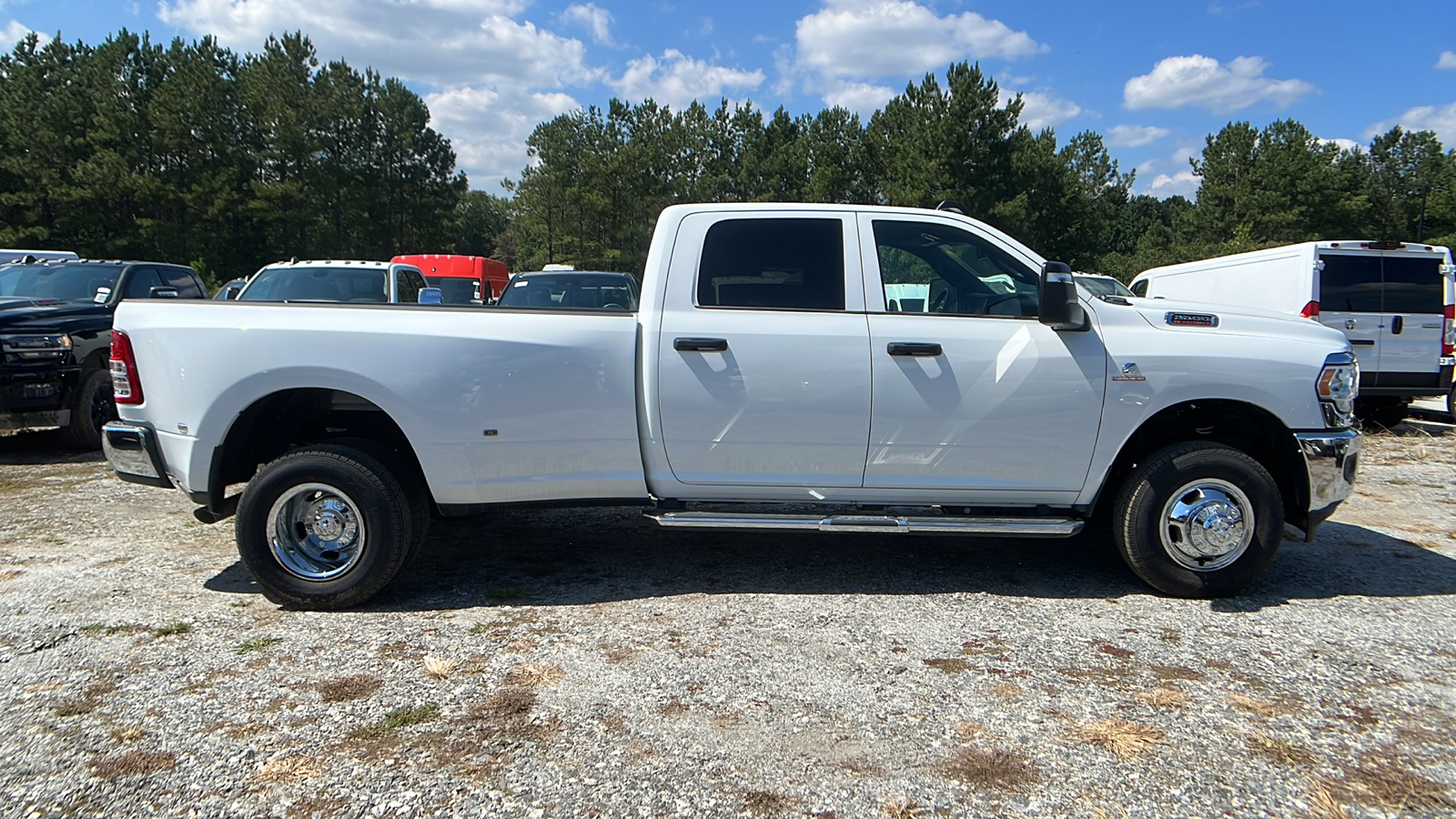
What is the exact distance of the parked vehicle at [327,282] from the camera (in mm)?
9320

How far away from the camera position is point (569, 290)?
34.3 ft

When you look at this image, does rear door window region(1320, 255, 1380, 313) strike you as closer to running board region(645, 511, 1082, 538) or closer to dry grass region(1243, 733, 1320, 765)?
running board region(645, 511, 1082, 538)

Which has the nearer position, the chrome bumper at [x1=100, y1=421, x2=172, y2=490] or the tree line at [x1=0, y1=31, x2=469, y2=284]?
the chrome bumper at [x1=100, y1=421, x2=172, y2=490]

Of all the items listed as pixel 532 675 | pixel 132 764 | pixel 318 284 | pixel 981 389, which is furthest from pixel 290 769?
pixel 318 284

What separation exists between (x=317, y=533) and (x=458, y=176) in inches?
2075

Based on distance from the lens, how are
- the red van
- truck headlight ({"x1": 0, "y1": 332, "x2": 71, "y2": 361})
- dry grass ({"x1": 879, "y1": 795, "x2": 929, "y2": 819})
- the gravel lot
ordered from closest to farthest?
dry grass ({"x1": 879, "y1": 795, "x2": 929, "y2": 819})
the gravel lot
truck headlight ({"x1": 0, "y1": 332, "x2": 71, "y2": 361})
the red van

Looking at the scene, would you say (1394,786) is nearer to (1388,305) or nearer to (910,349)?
(910,349)

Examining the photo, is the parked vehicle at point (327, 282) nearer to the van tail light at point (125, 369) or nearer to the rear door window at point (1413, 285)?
the van tail light at point (125, 369)

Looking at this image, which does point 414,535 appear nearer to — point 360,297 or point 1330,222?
point 360,297

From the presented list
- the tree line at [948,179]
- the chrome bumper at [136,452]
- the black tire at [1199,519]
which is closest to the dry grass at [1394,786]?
the black tire at [1199,519]

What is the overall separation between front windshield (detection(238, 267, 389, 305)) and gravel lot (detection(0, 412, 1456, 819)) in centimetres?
437

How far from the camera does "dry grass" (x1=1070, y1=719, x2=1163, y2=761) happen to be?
2.99 meters

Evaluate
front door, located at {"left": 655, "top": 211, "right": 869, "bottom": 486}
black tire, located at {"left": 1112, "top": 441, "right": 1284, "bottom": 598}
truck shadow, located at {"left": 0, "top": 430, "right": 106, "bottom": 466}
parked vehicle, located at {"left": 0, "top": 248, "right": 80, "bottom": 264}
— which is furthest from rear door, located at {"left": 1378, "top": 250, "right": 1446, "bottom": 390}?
parked vehicle, located at {"left": 0, "top": 248, "right": 80, "bottom": 264}

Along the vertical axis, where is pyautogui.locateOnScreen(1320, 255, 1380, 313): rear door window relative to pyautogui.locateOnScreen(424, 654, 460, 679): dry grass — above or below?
above
